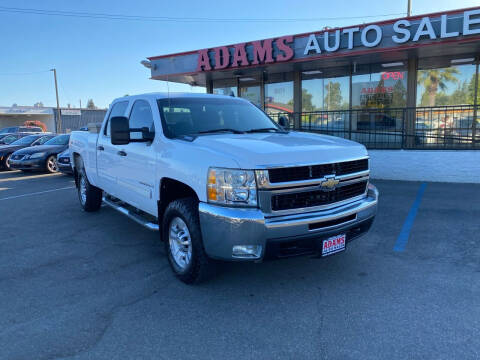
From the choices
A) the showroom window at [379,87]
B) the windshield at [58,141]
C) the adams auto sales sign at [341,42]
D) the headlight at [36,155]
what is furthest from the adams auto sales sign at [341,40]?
the headlight at [36,155]

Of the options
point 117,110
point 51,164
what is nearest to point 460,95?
point 117,110

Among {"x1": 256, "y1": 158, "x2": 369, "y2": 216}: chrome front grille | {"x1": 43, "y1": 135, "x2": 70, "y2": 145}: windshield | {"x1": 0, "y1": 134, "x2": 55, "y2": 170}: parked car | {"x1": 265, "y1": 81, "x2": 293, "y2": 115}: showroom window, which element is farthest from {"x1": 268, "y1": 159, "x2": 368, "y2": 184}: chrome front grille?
{"x1": 0, "y1": 134, "x2": 55, "y2": 170}: parked car

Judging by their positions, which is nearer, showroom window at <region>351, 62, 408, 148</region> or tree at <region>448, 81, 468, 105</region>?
tree at <region>448, 81, 468, 105</region>

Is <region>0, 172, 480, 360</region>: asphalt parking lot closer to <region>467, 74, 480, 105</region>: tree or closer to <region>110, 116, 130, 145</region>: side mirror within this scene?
<region>110, 116, 130, 145</region>: side mirror

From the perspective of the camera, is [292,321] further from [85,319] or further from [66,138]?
[66,138]

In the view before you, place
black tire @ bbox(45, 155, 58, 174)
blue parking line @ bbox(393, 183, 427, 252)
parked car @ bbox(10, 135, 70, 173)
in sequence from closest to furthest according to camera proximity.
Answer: blue parking line @ bbox(393, 183, 427, 252), parked car @ bbox(10, 135, 70, 173), black tire @ bbox(45, 155, 58, 174)

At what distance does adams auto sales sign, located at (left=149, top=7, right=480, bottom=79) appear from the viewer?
980 centimetres

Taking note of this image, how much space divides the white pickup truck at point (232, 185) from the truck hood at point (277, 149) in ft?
0.03

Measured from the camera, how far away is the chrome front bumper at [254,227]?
310cm

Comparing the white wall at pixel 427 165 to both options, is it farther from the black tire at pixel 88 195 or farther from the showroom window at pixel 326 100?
the black tire at pixel 88 195

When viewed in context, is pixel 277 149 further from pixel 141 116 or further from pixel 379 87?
pixel 379 87

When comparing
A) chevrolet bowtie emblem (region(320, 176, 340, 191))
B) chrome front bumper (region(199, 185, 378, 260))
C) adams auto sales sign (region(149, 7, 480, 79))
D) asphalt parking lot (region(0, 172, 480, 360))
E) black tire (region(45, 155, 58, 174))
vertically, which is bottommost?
asphalt parking lot (region(0, 172, 480, 360))

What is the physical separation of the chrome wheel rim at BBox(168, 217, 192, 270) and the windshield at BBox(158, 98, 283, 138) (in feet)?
3.27

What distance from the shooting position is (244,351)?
8.92 ft
